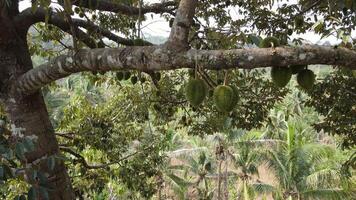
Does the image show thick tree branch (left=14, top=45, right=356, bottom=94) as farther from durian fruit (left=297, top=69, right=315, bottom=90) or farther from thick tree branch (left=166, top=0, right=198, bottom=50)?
durian fruit (left=297, top=69, right=315, bottom=90)

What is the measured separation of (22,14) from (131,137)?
11.5 feet

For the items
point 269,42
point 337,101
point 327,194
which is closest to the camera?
point 269,42

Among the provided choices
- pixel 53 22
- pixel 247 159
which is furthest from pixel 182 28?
pixel 247 159

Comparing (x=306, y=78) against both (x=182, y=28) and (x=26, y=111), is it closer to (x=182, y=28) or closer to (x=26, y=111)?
(x=182, y=28)

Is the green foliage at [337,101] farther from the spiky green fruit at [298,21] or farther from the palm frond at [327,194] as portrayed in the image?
→ the palm frond at [327,194]

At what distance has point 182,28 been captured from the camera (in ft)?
6.23

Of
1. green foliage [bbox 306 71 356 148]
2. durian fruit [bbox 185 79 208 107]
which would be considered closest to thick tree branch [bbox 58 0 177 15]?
durian fruit [bbox 185 79 208 107]

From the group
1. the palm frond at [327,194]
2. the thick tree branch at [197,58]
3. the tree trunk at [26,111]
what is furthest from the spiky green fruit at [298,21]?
the palm frond at [327,194]

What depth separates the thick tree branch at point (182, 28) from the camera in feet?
6.26

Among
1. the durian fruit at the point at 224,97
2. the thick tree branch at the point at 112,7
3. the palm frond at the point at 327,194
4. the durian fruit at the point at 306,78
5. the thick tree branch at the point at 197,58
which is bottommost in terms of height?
the palm frond at the point at 327,194

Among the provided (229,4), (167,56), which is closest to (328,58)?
(167,56)

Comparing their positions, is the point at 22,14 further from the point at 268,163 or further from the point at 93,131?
the point at 268,163

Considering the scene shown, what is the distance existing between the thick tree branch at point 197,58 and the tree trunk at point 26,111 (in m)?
0.65

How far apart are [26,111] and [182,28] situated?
5.36 feet
